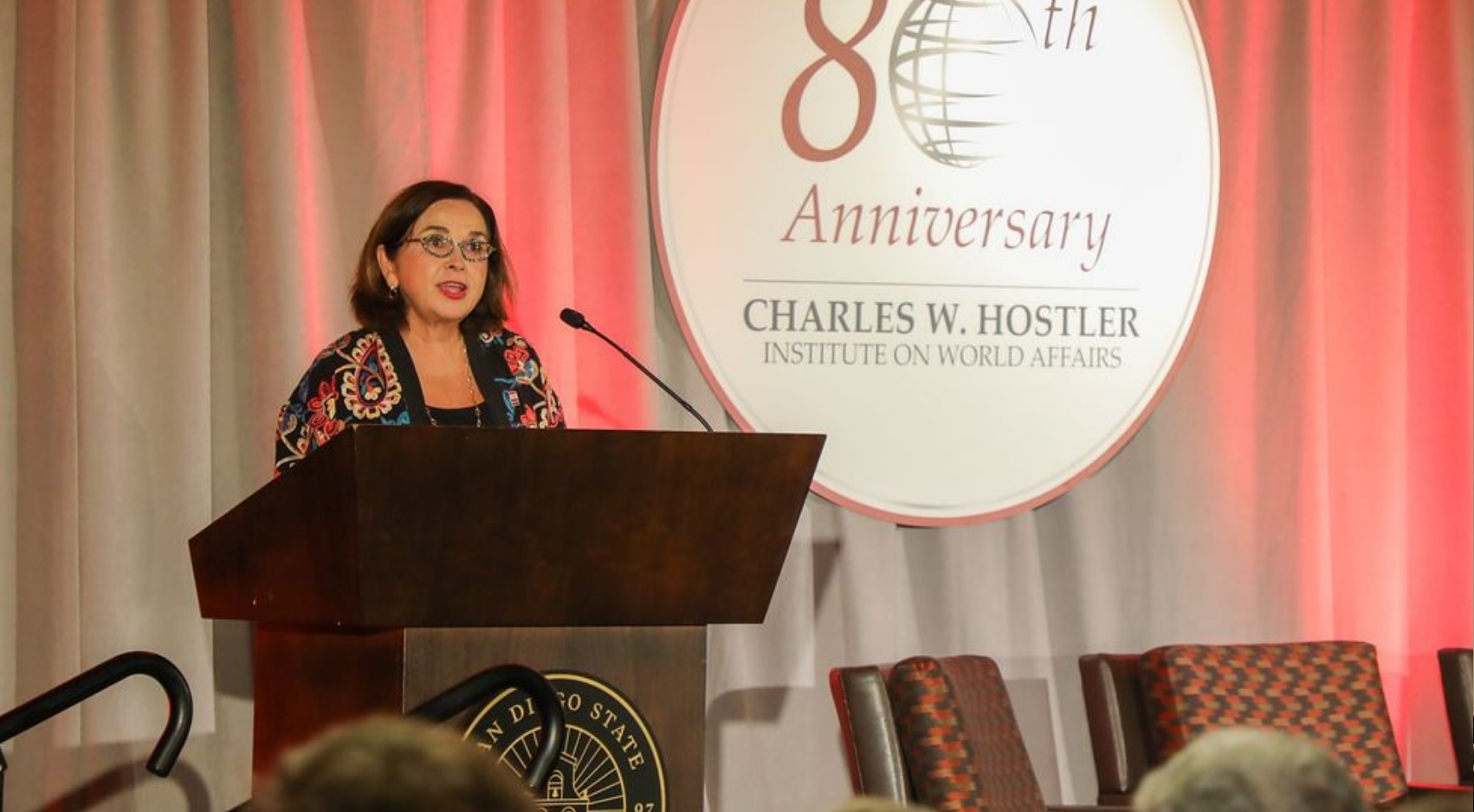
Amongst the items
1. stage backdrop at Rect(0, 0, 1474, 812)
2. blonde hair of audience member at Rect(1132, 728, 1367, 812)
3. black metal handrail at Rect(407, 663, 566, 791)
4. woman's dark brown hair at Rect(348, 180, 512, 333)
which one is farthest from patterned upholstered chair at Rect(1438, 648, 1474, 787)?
blonde hair of audience member at Rect(1132, 728, 1367, 812)

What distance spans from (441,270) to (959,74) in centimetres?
187

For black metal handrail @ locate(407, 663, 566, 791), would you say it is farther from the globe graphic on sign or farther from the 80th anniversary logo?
the globe graphic on sign

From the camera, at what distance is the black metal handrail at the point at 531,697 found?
2.48 meters

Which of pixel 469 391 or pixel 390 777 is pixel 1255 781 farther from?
pixel 469 391

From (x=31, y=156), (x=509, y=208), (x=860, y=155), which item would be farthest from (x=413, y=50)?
(x=860, y=155)

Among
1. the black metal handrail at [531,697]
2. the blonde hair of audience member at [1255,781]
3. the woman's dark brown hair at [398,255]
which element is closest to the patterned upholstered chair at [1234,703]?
the woman's dark brown hair at [398,255]

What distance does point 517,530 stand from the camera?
2.61 m

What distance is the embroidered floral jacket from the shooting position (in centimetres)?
324

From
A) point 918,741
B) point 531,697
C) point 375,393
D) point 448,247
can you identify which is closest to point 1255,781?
point 531,697

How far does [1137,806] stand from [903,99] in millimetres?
3668

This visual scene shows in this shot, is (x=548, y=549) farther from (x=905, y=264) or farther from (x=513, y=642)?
(x=905, y=264)

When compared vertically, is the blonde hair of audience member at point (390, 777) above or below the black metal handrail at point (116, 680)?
above

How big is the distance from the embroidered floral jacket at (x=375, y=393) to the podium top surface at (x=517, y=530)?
421mm

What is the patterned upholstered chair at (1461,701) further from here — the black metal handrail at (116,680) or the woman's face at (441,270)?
the black metal handrail at (116,680)
